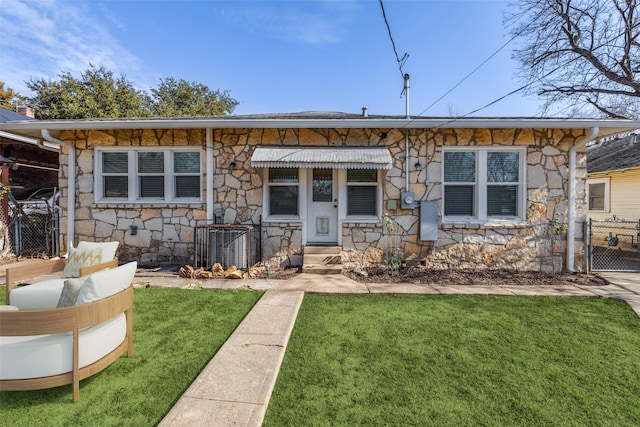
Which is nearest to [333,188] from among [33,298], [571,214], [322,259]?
[322,259]

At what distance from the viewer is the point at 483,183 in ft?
23.0

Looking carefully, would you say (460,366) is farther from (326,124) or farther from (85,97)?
(85,97)

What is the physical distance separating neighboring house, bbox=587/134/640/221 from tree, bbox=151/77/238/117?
27071 millimetres

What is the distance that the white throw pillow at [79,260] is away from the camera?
4.57 metres

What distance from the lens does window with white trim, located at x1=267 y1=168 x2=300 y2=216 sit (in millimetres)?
7215

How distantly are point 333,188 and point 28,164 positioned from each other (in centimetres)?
1076

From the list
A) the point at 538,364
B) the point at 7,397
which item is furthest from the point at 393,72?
the point at 7,397

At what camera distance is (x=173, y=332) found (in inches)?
145

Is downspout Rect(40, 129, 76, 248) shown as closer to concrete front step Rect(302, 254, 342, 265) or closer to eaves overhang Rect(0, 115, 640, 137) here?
eaves overhang Rect(0, 115, 640, 137)

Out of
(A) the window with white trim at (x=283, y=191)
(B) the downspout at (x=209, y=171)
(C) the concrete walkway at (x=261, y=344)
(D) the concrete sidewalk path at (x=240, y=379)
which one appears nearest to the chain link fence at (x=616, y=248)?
(C) the concrete walkway at (x=261, y=344)

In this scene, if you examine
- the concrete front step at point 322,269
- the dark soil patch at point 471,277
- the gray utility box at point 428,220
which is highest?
the gray utility box at point 428,220

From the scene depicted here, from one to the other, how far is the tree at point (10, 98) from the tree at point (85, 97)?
1.98m

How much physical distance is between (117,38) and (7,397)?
382 inches

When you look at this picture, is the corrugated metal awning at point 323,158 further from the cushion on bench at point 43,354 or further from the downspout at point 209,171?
the cushion on bench at point 43,354
